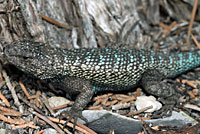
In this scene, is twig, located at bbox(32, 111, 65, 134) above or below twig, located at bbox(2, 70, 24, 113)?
below

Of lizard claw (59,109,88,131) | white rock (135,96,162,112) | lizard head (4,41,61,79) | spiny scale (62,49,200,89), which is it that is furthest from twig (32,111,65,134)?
white rock (135,96,162,112)

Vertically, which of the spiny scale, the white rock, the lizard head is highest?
the lizard head

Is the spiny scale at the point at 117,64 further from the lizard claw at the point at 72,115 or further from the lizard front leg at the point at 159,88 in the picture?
the lizard claw at the point at 72,115

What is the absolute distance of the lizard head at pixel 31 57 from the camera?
4.00 metres

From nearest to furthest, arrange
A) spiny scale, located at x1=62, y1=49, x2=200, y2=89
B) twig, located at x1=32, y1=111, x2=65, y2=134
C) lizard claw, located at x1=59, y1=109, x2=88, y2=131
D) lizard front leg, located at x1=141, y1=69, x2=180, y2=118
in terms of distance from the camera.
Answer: twig, located at x1=32, y1=111, x2=65, y2=134, lizard claw, located at x1=59, y1=109, x2=88, y2=131, spiny scale, located at x1=62, y1=49, x2=200, y2=89, lizard front leg, located at x1=141, y1=69, x2=180, y2=118

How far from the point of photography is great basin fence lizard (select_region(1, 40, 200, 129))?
13.4 ft

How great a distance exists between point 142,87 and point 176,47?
1.29 meters

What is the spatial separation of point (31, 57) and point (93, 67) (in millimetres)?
983

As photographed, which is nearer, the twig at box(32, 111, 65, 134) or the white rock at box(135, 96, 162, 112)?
the twig at box(32, 111, 65, 134)

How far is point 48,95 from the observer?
4.55m

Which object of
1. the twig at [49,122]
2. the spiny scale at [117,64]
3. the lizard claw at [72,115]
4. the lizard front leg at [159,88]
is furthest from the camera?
the lizard front leg at [159,88]

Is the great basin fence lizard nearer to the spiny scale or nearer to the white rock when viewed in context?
the spiny scale

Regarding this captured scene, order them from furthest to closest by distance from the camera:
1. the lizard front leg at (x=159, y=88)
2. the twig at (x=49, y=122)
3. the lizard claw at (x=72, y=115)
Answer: the lizard front leg at (x=159, y=88) < the lizard claw at (x=72, y=115) < the twig at (x=49, y=122)

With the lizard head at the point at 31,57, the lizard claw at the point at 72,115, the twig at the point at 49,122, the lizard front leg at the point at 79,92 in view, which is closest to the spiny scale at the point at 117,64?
the lizard front leg at the point at 79,92
